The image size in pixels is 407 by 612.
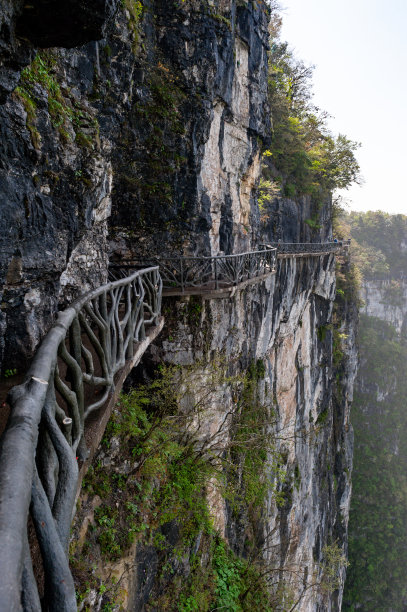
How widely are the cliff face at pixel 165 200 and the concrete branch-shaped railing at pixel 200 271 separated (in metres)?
0.42

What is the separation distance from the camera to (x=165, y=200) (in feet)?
28.3

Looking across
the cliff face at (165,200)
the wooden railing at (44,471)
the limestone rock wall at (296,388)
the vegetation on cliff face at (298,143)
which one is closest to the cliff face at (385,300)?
the limestone rock wall at (296,388)

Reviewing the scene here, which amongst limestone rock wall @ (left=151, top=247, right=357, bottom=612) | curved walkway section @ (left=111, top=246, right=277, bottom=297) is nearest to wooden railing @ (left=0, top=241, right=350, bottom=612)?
curved walkway section @ (left=111, top=246, right=277, bottom=297)

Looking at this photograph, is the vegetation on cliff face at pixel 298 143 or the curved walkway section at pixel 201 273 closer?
the curved walkway section at pixel 201 273

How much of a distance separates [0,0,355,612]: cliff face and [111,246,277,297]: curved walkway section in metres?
0.41

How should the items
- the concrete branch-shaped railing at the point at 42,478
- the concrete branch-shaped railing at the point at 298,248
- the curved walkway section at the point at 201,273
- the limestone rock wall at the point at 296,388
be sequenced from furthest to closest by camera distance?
1. the concrete branch-shaped railing at the point at 298,248
2. the limestone rock wall at the point at 296,388
3. the curved walkway section at the point at 201,273
4. the concrete branch-shaped railing at the point at 42,478

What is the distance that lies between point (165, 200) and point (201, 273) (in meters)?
2.04

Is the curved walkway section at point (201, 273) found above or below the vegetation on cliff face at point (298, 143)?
below

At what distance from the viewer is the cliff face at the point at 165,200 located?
3.12 meters

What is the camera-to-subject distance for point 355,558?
3072 centimetres

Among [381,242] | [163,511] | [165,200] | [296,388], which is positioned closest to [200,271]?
[165,200]

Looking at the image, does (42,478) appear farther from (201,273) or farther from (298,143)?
(298,143)

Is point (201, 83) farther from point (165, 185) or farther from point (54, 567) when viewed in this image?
point (54, 567)

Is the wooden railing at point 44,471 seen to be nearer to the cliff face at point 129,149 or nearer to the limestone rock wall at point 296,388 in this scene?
the cliff face at point 129,149
